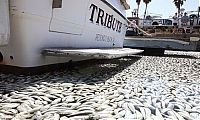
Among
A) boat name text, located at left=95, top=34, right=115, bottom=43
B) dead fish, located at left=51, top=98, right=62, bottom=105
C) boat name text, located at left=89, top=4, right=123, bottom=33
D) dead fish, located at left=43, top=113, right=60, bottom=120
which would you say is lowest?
dead fish, located at left=51, top=98, right=62, bottom=105

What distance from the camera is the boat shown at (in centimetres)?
426

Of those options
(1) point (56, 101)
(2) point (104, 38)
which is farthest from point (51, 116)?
(2) point (104, 38)

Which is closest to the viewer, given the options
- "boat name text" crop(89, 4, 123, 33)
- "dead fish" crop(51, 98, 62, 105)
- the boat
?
"dead fish" crop(51, 98, 62, 105)

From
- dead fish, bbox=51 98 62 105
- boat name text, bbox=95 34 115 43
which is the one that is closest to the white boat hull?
boat name text, bbox=95 34 115 43

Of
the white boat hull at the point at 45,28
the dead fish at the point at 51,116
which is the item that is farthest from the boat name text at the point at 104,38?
the dead fish at the point at 51,116

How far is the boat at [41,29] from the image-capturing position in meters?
4.26

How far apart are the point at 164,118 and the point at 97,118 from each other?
57cm

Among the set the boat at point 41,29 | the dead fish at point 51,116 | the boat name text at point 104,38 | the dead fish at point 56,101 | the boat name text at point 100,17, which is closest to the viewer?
the dead fish at point 51,116

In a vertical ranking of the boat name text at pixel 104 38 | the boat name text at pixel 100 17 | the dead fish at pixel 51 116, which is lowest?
the dead fish at pixel 51 116

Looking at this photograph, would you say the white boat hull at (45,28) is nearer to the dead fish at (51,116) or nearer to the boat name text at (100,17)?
the boat name text at (100,17)

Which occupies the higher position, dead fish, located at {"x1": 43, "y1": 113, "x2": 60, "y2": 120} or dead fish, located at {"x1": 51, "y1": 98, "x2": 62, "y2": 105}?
dead fish, located at {"x1": 43, "y1": 113, "x2": 60, "y2": 120}

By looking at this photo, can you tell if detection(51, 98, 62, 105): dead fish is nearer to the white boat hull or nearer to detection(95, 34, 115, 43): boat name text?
the white boat hull

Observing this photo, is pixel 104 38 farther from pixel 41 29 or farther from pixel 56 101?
pixel 56 101

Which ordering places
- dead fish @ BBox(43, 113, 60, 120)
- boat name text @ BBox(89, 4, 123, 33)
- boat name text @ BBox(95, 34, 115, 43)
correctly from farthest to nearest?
boat name text @ BBox(95, 34, 115, 43)
boat name text @ BBox(89, 4, 123, 33)
dead fish @ BBox(43, 113, 60, 120)
